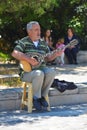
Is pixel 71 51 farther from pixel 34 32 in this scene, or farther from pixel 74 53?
pixel 34 32

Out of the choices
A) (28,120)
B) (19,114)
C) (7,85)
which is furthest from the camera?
(7,85)

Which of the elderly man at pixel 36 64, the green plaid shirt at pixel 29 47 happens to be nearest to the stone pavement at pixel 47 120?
the elderly man at pixel 36 64

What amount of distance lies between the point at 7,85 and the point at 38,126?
2.80 m

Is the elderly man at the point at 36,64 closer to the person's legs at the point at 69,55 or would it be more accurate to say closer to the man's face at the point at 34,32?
the man's face at the point at 34,32

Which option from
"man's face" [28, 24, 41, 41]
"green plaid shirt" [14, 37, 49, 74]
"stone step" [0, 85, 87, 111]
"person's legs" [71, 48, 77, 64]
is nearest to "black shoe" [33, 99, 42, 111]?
"stone step" [0, 85, 87, 111]

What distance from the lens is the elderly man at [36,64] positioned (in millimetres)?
7719

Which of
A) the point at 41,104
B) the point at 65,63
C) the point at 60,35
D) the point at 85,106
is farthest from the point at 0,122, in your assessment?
the point at 60,35

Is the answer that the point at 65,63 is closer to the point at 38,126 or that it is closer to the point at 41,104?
the point at 41,104

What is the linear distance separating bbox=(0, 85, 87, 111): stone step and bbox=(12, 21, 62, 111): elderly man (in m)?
0.35

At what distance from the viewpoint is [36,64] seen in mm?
7793

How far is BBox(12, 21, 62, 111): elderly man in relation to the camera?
7.72 meters

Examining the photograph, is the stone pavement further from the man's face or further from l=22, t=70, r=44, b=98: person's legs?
the man's face

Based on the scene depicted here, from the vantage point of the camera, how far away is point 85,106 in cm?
839

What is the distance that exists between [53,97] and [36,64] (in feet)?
2.80
